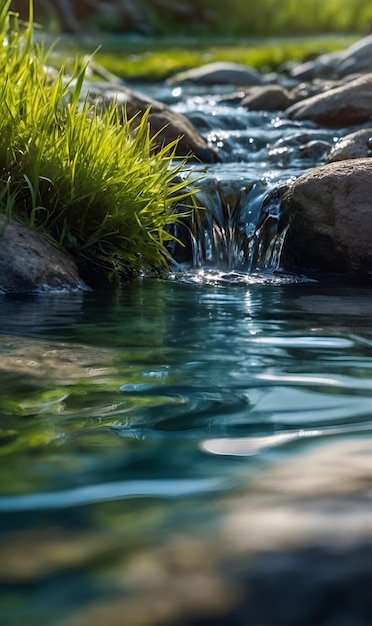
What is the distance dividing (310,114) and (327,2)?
27.6 meters

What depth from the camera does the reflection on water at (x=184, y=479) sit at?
1345mm

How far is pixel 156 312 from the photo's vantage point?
174 inches

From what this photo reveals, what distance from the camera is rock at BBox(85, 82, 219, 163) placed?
8727 mm

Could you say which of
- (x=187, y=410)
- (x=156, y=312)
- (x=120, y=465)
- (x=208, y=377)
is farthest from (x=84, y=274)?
(x=120, y=465)

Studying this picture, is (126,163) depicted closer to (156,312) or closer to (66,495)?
(156,312)

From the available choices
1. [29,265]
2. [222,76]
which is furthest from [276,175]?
[222,76]

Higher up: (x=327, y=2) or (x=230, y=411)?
(x=327, y=2)

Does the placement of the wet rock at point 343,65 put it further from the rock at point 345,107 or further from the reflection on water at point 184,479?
the reflection on water at point 184,479

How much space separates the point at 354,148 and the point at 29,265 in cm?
463

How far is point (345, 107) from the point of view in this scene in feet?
37.1

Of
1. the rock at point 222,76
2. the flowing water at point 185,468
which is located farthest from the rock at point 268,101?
the flowing water at point 185,468

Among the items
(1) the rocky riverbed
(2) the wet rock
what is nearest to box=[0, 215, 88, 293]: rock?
(1) the rocky riverbed

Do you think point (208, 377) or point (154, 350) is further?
point (154, 350)

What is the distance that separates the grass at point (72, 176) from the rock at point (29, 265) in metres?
0.11
